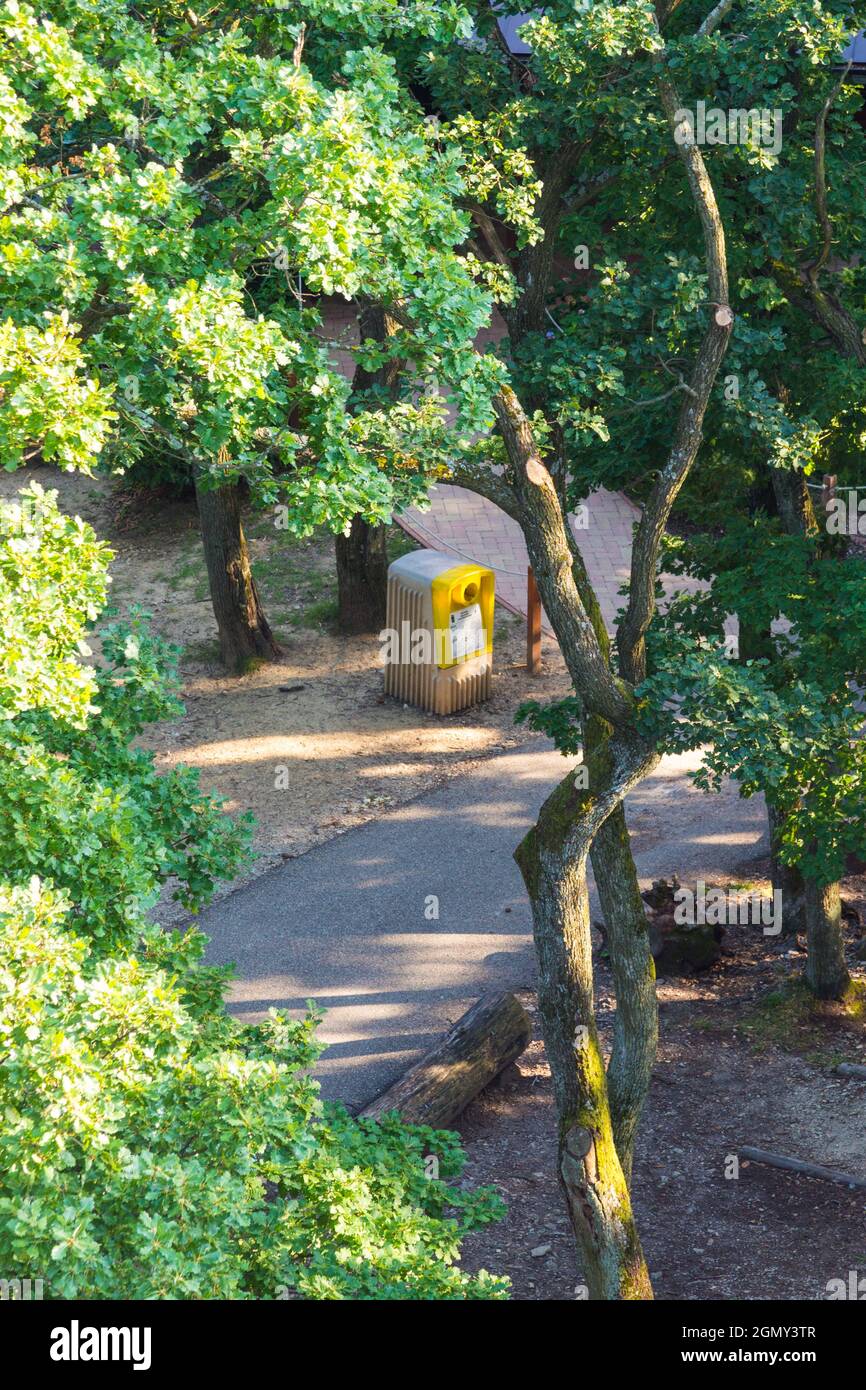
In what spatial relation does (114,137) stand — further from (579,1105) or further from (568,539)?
(579,1105)

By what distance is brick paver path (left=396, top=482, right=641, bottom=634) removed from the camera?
18594 millimetres

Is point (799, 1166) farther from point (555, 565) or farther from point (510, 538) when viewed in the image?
point (510, 538)

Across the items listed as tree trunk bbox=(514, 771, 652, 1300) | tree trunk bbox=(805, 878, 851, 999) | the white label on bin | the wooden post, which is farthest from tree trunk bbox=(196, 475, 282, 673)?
tree trunk bbox=(514, 771, 652, 1300)

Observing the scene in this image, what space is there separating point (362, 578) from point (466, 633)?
2215 mm

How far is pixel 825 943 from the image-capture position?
11.3 metres

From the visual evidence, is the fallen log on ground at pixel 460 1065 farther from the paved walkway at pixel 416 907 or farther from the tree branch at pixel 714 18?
the tree branch at pixel 714 18

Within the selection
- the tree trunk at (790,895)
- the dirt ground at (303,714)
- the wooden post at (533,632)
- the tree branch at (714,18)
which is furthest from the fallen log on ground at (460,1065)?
the tree branch at (714,18)

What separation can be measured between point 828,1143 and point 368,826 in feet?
17.9

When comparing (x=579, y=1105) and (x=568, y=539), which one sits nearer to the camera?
(x=579, y=1105)

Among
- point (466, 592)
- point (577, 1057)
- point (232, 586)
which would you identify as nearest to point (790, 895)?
point (466, 592)

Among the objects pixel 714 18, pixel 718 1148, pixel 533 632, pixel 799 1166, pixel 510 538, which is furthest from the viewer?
pixel 510 538

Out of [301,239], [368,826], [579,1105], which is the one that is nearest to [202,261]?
[301,239]

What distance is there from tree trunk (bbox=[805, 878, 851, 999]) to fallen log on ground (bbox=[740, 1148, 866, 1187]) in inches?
70.2

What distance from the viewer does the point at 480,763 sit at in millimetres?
15047
